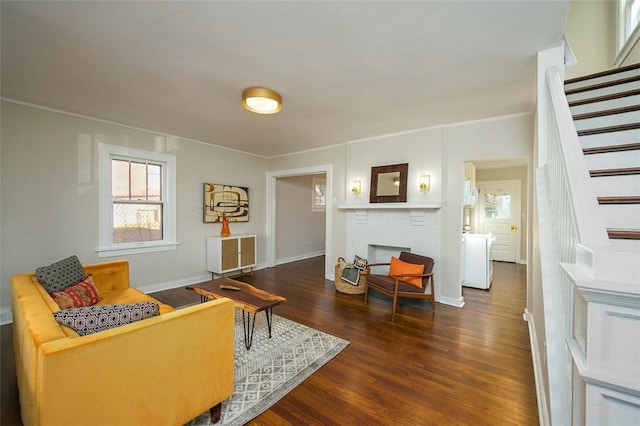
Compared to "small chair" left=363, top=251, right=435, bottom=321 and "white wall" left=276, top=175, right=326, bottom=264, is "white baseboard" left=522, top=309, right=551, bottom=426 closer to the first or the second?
"small chair" left=363, top=251, right=435, bottom=321

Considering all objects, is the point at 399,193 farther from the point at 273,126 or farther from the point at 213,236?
the point at 213,236

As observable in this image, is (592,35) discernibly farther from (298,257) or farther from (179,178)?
(298,257)

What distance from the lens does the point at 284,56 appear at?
222cm

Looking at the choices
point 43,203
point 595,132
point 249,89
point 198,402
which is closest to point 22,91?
point 43,203

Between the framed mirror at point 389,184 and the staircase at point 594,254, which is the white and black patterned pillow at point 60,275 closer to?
the staircase at point 594,254

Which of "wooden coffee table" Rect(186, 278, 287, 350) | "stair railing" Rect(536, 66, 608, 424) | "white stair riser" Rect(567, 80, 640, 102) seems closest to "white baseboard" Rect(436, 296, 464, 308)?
"stair railing" Rect(536, 66, 608, 424)

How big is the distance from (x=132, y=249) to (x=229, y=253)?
4.83 feet

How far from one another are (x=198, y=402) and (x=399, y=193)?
3.67 m

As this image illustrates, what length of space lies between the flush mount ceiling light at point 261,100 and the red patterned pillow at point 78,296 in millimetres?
2339

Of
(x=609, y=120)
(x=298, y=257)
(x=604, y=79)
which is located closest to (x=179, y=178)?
(x=298, y=257)

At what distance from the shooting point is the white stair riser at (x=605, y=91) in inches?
91.5

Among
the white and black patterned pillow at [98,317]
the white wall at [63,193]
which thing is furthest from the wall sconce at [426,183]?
the white wall at [63,193]

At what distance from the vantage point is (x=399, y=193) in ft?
14.1

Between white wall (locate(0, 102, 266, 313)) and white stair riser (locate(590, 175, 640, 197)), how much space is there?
5.17m
